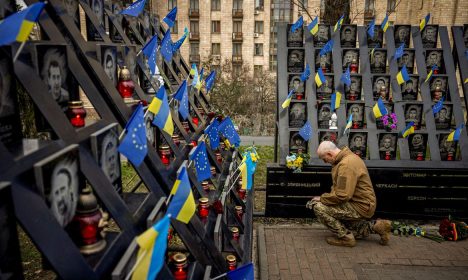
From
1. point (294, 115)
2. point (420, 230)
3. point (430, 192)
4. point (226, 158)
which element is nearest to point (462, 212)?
point (430, 192)

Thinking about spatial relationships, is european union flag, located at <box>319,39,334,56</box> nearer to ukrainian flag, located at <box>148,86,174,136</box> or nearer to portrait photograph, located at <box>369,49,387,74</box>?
portrait photograph, located at <box>369,49,387,74</box>

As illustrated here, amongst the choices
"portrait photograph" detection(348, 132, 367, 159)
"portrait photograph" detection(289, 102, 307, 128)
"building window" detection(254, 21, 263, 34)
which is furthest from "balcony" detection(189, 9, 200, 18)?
"portrait photograph" detection(348, 132, 367, 159)

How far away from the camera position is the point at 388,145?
6203 mm

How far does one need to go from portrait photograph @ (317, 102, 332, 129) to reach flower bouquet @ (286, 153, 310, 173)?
2.48ft

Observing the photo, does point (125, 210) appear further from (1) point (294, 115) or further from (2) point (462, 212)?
(2) point (462, 212)

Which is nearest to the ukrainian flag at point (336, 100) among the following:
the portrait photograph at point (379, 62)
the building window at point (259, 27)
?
the portrait photograph at point (379, 62)

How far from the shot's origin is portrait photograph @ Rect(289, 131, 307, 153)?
6.21m

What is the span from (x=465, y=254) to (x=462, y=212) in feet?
4.30

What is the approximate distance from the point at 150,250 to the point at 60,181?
55 centimetres

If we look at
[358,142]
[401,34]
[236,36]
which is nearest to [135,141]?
[358,142]

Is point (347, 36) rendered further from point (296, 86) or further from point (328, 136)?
point (328, 136)

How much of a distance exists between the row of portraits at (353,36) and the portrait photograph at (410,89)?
80 cm

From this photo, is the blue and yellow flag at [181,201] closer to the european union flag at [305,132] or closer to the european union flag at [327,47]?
the european union flag at [305,132]

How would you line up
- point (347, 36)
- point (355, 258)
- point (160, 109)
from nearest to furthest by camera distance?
point (160, 109) < point (355, 258) < point (347, 36)
